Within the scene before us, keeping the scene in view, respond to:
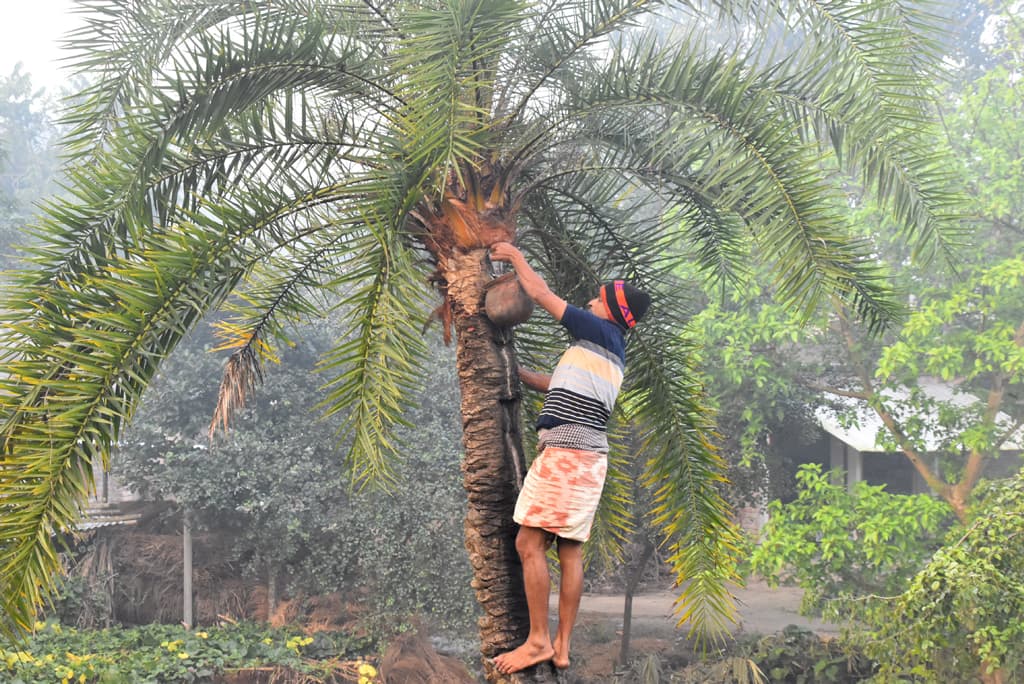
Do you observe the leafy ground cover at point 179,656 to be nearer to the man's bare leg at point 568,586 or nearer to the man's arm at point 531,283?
the man's bare leg at point 568,586

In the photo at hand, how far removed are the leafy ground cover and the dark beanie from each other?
19.4 ft

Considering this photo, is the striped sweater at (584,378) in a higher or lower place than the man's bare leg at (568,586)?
higher

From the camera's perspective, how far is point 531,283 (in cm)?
436

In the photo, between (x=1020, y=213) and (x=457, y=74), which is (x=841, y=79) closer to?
(x=457, y=74)

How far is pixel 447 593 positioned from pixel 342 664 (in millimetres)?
1545

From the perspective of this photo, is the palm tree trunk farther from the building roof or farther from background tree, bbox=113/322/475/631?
the building roof

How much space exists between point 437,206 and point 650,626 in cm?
1163

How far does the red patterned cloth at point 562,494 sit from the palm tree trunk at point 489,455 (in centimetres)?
44

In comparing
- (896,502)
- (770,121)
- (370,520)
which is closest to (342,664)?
(370,520)

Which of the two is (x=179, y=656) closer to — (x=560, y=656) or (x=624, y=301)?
(x=560, y=656)

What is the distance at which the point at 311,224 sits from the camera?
16.9ft

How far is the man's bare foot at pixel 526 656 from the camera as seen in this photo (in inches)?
167

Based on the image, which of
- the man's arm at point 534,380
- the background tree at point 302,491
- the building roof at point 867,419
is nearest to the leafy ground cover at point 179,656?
the background tree at point 302,491

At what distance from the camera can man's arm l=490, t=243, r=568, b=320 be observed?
426cm
